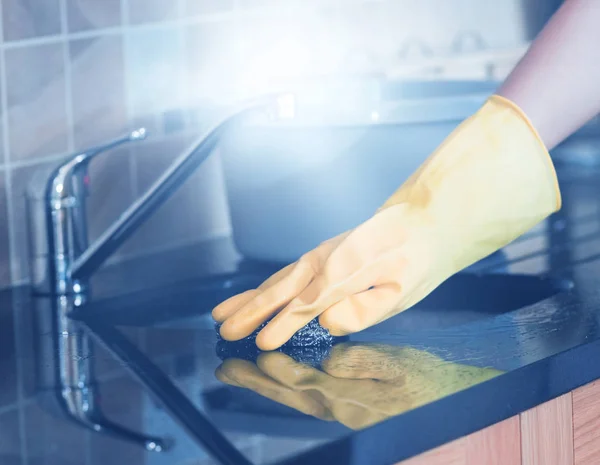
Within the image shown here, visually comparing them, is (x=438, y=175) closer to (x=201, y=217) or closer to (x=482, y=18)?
(x=201, y=217)

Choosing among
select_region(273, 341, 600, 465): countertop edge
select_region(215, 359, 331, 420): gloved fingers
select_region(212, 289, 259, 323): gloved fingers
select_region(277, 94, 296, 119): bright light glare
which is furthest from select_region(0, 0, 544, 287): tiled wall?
select_region(273, 341, 600, 465): countertop edge

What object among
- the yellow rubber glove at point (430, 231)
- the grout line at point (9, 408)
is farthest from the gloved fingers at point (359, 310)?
the grout line at point (9, 408)

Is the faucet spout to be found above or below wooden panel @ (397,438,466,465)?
above

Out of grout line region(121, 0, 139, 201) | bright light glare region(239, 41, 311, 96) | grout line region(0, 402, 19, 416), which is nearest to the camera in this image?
grout line region(0, 402, 19, 416)

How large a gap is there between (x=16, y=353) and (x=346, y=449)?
1.30 ft

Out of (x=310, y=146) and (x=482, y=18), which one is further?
(x=482, y=18)

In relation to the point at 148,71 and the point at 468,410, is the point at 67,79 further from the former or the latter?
the point at 468,410

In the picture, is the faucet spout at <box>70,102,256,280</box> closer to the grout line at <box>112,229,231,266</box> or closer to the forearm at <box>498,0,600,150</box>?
the grout line at <box>112,229,231,266</box>

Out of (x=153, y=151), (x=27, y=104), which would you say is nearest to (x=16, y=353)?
(x=27, y=104)

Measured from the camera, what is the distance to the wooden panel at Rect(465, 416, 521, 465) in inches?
29.5

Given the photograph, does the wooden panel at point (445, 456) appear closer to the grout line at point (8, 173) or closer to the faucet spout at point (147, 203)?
the faucet spout at point (147, 203)

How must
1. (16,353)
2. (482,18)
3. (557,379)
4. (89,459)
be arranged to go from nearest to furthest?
(89,459), (557,379), (16,353), (482,18)

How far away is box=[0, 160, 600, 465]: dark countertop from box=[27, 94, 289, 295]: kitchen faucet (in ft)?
0.11

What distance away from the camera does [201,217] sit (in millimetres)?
1359
